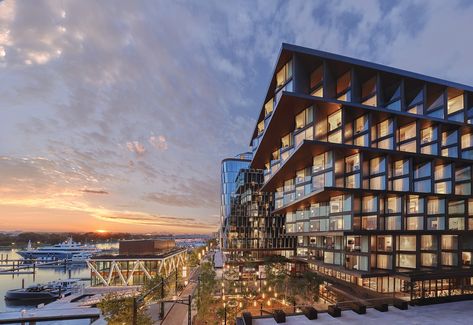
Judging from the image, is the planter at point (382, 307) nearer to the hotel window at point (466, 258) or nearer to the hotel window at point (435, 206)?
the hotel window at point (435, 206)

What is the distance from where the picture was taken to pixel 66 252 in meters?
138

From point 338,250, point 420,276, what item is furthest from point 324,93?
point 420,276

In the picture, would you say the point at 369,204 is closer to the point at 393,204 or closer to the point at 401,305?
the point at 393,204

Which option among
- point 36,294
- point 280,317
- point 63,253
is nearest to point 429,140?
point 280,317

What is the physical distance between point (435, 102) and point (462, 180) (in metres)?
12.4

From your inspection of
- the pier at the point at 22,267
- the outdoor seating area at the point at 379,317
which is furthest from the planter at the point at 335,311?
the pier at the point at 22,267

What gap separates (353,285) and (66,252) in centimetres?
14500

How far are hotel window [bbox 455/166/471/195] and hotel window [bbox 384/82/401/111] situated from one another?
52.8 feet

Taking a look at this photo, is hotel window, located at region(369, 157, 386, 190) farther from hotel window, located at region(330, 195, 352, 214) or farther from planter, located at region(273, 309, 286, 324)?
planter, located at region(273, 309, 286, 324)

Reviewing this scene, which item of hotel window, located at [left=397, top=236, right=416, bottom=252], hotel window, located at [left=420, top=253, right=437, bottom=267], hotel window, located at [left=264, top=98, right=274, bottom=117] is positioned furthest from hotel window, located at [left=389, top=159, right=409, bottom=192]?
hotel window, located at [left=264, top=98, right=274, bottom=117]

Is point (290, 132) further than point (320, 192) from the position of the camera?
Yes

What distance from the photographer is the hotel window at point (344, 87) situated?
35219 millimetres

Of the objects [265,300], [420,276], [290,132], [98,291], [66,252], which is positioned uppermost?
[290,132]

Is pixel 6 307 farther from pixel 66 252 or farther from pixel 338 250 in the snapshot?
pixel 66 252
